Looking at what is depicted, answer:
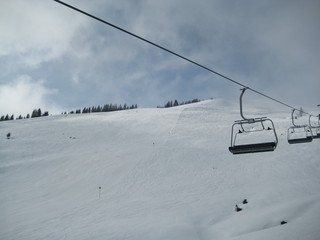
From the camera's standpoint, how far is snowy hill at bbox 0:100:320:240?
12.5 meters

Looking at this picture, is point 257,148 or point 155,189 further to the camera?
point 155,189

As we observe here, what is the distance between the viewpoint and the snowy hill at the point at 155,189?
12.5m

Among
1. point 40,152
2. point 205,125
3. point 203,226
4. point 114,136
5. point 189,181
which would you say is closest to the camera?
point 203,226

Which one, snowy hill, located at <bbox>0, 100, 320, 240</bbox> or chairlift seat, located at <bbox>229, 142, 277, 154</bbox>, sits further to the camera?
snowy hill, located at <bbox>0, 100, 320, 240</bbox>

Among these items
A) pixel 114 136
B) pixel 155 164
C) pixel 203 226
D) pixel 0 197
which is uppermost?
pixel 114 136

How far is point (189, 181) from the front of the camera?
20.6 m

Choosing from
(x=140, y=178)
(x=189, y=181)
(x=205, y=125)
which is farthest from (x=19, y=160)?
(x=205, y=125)

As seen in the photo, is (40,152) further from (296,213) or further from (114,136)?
(296,213)

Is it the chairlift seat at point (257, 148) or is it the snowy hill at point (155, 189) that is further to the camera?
the snowy hill at point (155, 189)

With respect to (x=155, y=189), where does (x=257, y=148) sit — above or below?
above

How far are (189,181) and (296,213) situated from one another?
346 inches

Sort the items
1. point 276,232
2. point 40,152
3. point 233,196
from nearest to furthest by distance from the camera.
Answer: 1. point 276,232
2. point 233,196
3. point 40,152

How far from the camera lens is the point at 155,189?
19141 mm

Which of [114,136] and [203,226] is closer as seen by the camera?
[203,226]
